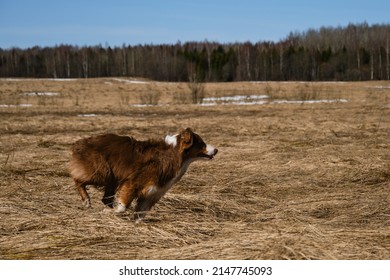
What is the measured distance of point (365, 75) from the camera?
80875mm

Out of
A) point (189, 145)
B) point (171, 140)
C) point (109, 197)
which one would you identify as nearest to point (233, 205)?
point (189, 145)

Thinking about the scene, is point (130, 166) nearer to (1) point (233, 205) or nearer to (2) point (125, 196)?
(2) point (125, 196)

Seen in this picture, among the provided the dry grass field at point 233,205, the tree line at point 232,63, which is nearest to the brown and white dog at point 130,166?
the dry grass field at point 233,205

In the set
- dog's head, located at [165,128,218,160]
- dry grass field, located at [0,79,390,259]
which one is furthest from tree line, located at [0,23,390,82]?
dog's head, located at [165,128,218,160]

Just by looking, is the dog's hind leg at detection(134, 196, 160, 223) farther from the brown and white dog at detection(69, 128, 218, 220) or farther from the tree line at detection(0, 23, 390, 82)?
the tree line at detection(0, 23, 390, 82)

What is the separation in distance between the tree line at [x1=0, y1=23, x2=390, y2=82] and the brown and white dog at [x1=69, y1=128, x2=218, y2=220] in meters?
65.5

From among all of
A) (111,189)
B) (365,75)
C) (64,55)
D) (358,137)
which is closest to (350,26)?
(365,75)

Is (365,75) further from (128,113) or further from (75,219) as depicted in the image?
(75,219)

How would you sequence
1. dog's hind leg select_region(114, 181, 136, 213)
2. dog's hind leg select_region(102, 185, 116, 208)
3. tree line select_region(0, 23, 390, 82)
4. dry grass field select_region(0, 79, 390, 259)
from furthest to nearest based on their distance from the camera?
tree line select_region(0, 23, 390, 82), dog's hind leg select_region(102, 185, 116, 208), dog's hind leg select_region(114, 181, 136, 213), dry grass field select_region(0, 79, 390, 259)

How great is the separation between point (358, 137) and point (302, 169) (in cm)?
567

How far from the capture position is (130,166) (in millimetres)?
6965

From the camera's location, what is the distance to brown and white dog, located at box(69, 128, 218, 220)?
273 inches

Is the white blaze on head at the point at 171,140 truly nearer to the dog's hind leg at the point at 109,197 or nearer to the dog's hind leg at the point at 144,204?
the dog's hind leg at the point at 144,204
